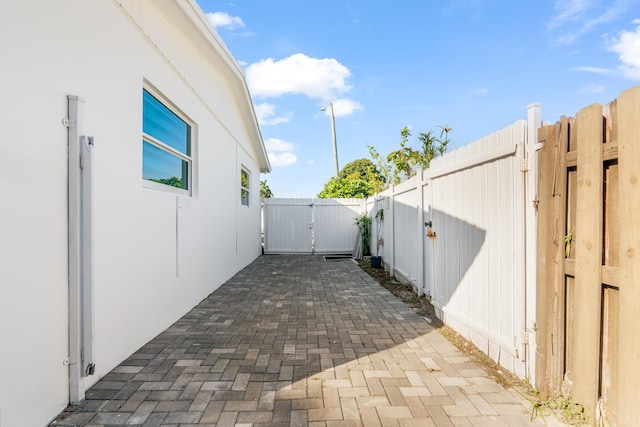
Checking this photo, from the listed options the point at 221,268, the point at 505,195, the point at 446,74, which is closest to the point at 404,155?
the point at 446,74

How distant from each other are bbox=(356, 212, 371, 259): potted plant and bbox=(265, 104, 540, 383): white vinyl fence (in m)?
4.83

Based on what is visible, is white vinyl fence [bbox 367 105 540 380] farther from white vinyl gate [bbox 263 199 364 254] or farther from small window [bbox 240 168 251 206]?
white vinyl gate [bbox 263 199 364 254]

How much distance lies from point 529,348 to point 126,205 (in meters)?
3.68

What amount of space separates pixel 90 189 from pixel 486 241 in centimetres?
341

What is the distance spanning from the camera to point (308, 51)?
9500 mm

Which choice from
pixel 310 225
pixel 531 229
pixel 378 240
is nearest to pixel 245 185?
pixel 310 225

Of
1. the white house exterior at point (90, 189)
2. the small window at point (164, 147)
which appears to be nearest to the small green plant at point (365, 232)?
the white house exterior at point (90, 189)

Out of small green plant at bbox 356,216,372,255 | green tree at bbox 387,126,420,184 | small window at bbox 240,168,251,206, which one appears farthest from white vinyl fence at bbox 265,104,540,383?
small window at bbox 240,168,251,206

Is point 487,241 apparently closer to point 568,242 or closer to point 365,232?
point 568,242

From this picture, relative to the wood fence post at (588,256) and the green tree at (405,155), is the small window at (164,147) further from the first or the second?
the green tree at (405,155)

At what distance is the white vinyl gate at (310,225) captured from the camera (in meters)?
11.3

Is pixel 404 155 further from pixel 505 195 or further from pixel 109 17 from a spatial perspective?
pixel 109 17

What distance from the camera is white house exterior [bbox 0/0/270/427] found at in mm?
1755

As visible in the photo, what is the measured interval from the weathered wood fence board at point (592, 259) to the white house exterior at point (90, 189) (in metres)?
3.28
